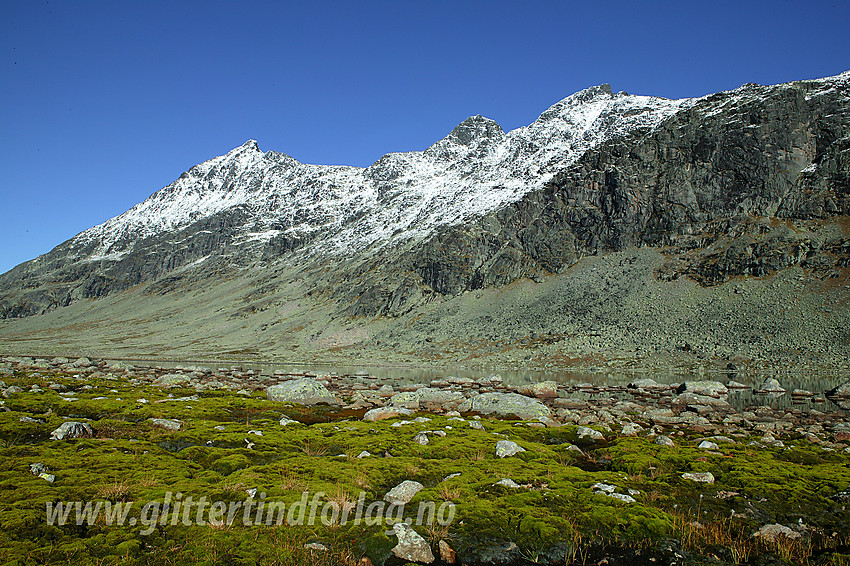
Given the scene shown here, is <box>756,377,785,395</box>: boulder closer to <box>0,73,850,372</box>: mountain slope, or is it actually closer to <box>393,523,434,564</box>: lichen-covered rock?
<box>0,73,850,372</box>: mountain slope

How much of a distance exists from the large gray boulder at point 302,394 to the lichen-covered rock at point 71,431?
1494 centimetres

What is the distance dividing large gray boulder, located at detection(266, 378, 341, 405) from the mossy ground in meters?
12.1

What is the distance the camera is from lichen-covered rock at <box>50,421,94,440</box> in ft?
45.7

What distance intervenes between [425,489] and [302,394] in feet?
70.4

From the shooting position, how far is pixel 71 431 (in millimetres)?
14312

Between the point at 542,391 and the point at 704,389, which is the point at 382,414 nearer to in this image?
the point at 542,391

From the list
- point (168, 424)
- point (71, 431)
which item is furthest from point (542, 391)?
point (71, 431)

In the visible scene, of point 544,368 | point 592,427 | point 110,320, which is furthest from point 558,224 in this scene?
point 110,320

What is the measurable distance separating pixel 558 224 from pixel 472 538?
441 feet

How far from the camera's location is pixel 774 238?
93875 millimetres

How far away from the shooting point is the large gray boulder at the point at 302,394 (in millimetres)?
30156

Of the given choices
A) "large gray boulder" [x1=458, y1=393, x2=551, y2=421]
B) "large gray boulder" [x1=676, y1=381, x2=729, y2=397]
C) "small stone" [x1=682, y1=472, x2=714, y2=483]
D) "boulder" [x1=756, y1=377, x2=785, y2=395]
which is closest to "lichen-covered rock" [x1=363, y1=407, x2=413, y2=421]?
"large gray boulder" [x1=458, y1=393, x2=551, y2=421]

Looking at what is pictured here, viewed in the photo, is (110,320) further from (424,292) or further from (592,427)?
(592,427)

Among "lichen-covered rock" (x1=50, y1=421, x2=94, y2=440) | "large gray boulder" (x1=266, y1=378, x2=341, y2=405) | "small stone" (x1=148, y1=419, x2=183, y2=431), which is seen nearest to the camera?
"lichen-covered rock" (x1=50, y1=421, x2=94, y2=440)
